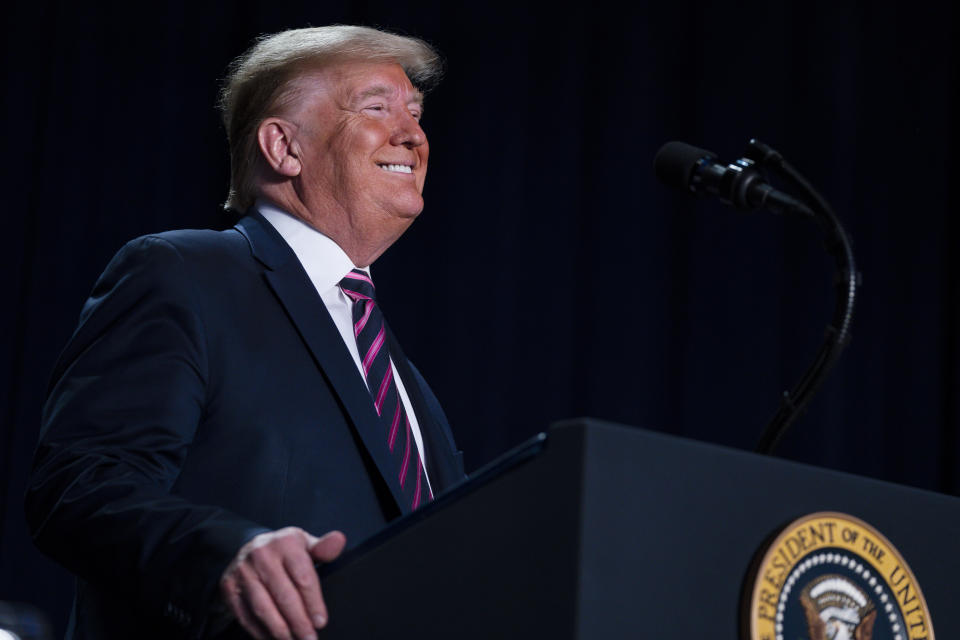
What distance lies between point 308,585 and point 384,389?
23.7 inches

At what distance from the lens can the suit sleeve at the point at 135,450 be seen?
98 cm

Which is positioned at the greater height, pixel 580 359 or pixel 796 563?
pixel 796 563

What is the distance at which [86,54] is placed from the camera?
9.15 feet

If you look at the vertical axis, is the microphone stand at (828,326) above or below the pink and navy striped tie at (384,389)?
above

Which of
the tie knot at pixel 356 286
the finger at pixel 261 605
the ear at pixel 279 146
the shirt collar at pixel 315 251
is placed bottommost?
the finger at pixel 261 605

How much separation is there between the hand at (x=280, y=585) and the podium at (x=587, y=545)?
2 centimetres

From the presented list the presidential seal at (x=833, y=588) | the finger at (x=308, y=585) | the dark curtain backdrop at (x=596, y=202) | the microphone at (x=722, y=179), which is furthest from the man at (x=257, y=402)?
the dark curtain backdrop at (x=596, y=202)

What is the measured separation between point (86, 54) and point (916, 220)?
90.7 inches

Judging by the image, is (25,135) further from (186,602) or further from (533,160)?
(186,602)

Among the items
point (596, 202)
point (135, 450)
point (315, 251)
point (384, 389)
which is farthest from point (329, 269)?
point (596, 202)

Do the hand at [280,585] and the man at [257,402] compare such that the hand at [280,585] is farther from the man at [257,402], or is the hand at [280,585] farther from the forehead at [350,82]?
the forehead at [350,82]

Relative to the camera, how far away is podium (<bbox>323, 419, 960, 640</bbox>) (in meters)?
0.77

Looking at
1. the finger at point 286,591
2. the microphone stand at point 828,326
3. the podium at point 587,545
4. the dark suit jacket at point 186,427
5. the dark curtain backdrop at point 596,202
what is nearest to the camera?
the podium at point 587,545

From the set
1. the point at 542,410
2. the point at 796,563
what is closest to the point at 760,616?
the point at 796,563
